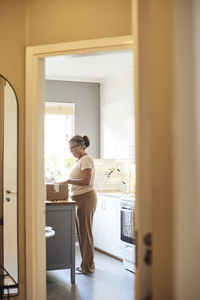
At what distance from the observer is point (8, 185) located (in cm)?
339

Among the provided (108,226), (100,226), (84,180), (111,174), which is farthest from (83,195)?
(111,174)

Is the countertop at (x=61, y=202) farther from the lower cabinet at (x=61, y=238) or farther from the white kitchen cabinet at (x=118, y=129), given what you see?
the white kitchen cabinet at (x=118, y=129)

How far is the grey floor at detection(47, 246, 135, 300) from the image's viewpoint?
437 centimetres

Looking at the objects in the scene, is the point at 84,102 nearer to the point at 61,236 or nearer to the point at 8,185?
the point at 61,236

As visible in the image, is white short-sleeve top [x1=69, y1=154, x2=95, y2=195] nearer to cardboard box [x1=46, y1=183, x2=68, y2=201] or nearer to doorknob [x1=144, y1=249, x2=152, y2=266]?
cardboard box [x1=46, y1=183, x2=68, y2=201]

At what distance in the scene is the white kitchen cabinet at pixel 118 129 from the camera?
6336mm

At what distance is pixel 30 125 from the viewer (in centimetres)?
329

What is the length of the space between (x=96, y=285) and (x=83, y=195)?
3.36 feet

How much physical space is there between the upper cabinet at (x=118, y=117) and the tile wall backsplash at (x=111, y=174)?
0.56 feet

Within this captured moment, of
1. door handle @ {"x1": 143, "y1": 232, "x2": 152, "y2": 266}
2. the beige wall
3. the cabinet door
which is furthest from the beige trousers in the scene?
door handle @ {"x1": 143, "y1": 232, "x2": 152, "y2": 266}

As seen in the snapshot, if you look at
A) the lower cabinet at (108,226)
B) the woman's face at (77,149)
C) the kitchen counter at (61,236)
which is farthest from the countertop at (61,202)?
the lower cabinet at (108,226)

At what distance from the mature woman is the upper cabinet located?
1220 mm

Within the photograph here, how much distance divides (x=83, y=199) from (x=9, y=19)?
2408 millimetres

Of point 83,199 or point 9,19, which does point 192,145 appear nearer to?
point 9,19
